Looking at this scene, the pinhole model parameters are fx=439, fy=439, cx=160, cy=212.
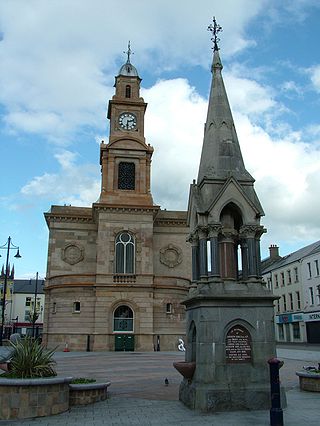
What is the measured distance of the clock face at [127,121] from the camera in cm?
4988

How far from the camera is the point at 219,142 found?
45.5ft

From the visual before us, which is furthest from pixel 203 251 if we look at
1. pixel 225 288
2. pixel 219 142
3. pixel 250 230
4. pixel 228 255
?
pixel 219 142

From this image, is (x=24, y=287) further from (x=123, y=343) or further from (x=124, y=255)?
(x=123, y=343)

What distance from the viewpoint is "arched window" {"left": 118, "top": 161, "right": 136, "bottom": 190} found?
155 ft

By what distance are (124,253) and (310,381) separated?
30.5 meters

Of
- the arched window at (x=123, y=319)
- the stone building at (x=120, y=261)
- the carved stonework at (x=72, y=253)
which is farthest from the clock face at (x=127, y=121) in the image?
the arched window at (x=123, y=319)

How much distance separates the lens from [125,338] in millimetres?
40406

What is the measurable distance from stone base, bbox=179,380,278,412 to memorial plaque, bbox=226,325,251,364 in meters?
0.72

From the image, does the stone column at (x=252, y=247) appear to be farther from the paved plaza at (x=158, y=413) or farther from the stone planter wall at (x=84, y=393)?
the stone planter wall at (x=84, y=393)

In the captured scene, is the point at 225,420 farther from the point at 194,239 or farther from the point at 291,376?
the point at 291,376

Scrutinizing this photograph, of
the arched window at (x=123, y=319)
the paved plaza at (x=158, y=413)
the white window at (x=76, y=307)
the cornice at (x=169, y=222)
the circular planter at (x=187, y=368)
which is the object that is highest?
the cornice at (x=169, y=222)

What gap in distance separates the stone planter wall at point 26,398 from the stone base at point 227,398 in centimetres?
345

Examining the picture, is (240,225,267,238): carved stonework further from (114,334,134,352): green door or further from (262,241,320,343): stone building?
(262,241,320,343): stone building

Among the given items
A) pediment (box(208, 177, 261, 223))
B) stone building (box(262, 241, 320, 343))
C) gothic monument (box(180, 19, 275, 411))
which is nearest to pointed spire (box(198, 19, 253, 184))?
gothic monument (box(180, 19, 275, 411))
